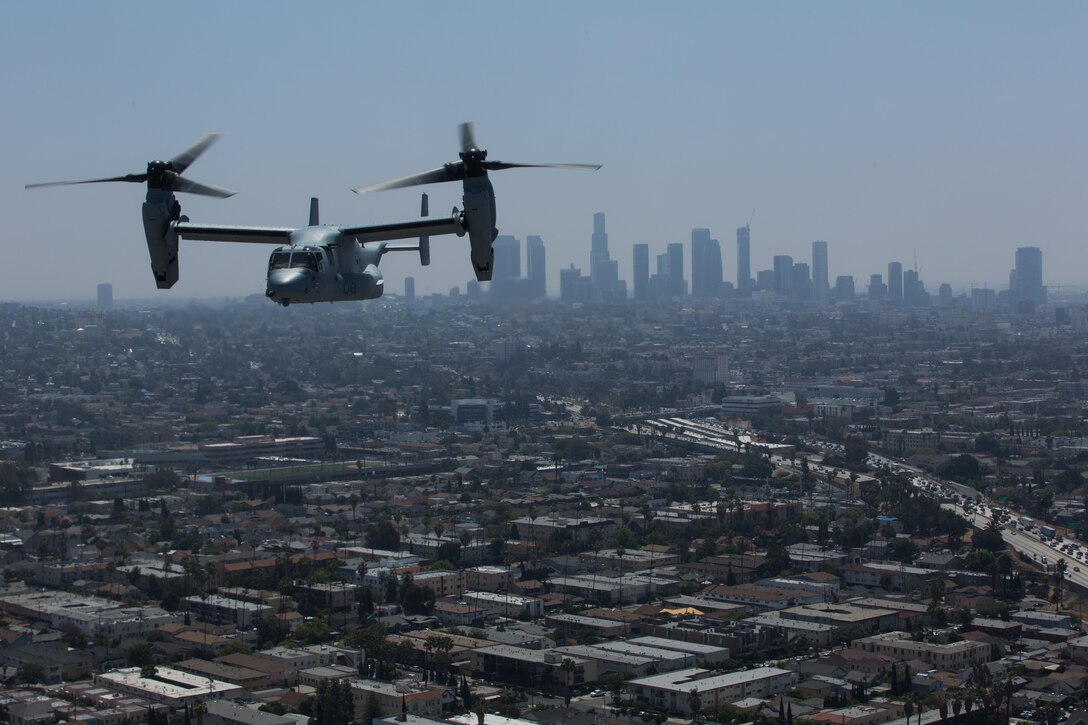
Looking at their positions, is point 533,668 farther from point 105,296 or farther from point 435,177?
point 105,296

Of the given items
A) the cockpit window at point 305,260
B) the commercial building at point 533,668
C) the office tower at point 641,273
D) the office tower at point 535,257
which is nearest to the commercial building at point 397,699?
the commercial building at point 533,668

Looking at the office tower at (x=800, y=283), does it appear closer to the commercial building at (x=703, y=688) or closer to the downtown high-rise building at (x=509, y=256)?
the downtown high-rise building at (x=509, y=256)

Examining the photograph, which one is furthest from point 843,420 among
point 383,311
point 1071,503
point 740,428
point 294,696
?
point 383,311

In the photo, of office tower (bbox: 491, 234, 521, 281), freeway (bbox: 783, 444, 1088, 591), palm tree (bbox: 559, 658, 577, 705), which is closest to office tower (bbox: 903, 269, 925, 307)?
office tower (bbox: 491, 234, 521, 281)

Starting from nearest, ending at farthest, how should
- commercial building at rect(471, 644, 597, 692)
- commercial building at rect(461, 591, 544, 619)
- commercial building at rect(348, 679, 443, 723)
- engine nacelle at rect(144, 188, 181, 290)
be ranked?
engine nacelle at rect(144, 188, 181, 290), commercial building at rect(348, 679, 443, 723), commercial building at rect(471, 644, 597, 692), commercial building at rect(461, 591, 544, 619)

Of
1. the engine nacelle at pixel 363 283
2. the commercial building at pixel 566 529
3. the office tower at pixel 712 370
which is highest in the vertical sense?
the engine nacelle at pixel 363 283

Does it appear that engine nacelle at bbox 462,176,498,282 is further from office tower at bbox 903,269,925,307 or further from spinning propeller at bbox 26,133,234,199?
office tower at bbox 903,269,925,307

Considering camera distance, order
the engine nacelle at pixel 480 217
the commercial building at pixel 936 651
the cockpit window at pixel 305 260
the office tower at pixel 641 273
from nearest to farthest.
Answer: the engine nacelle at pixel 480 217 < the cockpit window at pixel 305 260 < the commercial building at pixel 936 651 < the office tower at pixel 641 273
